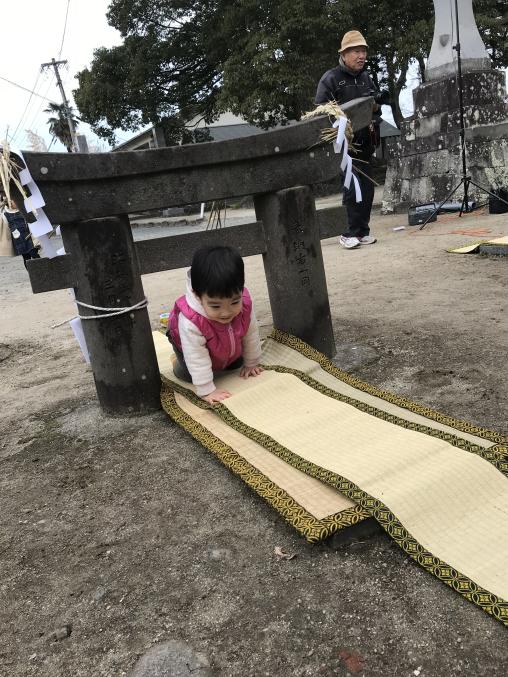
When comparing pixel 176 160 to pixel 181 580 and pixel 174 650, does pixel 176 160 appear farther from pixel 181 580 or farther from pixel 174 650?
pixel 174 650

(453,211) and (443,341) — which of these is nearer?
(443,341)

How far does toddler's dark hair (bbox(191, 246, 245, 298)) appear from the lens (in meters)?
2.62

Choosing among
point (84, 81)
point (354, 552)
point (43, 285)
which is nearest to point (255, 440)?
point (354, 552)

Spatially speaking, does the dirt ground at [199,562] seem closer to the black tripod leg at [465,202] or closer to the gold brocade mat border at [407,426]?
the gold brocade mat border at [407,426]

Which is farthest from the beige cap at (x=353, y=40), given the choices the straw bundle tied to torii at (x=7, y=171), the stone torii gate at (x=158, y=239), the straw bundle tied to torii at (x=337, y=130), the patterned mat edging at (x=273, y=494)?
the patterned mat edging at (x=273, y=494)

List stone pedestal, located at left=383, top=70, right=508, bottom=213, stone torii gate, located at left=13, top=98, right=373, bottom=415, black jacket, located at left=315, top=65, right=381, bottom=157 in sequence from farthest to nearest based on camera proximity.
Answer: stone pedestal, located at left=383, top=70, right=508, bottom=213, black jacket, located at left=315, top=65, right=381, bottom=157, stone torii gate, located at left=13, top=98, right=373, bottom=415

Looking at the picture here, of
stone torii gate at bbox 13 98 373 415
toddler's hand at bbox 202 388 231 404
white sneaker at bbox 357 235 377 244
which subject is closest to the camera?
stone torii gate at bbox 13 98 373 415

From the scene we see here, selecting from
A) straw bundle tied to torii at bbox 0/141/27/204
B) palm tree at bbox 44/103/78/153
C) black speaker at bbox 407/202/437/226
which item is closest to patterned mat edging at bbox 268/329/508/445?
straw bundle tied to torii at bbox 0/141/27/204

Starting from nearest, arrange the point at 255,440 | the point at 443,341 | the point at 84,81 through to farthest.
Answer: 1. the point at 255,440
2. the point at 443,341
3. the point at 84,81

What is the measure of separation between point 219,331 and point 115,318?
1.72 feet

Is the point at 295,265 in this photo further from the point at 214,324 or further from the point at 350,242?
the point at 350,242

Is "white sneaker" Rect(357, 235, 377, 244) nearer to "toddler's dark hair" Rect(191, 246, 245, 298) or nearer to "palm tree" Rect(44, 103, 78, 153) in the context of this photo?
"toddler's dark hair" Rect(191, 246, 245, 298)

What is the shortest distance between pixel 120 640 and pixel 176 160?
214 cm

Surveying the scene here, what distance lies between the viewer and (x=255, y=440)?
2441 mm
